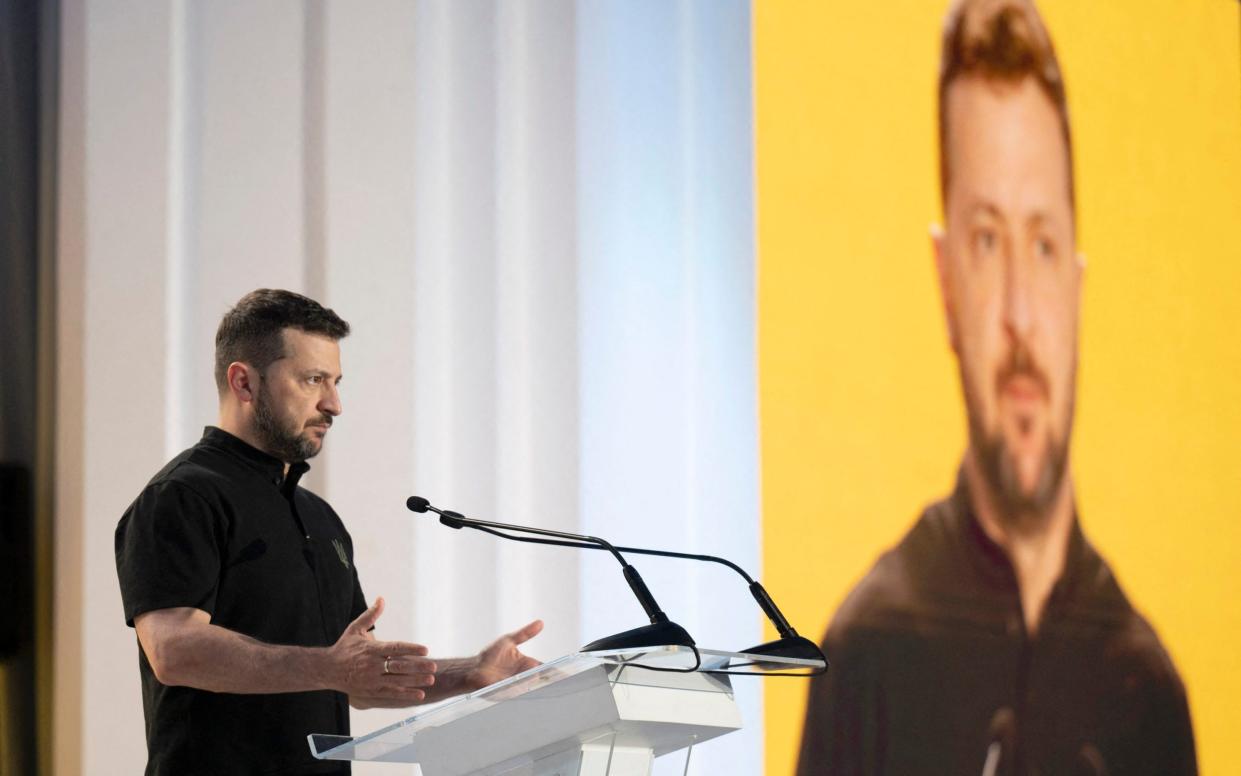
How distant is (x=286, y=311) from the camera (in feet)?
6.89

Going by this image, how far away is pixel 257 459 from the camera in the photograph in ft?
6.68

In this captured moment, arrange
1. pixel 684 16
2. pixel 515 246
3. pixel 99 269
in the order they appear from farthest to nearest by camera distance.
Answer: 1. pixel 684 16
2. pixel 515 246
3. pixel 99 269

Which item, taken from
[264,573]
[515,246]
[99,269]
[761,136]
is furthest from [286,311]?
[761,136]

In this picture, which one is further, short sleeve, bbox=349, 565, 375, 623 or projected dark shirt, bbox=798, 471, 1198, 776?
Result: projected dark shirt, bbox=798, 471, 1198, 776

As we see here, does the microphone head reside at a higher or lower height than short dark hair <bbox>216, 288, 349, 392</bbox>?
lower

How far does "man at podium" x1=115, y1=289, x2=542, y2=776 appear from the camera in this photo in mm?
1687

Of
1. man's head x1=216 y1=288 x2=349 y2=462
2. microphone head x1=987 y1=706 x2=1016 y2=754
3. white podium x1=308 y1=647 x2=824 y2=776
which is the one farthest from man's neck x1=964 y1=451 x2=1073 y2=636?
white podium x1=308 y1=647 x2=824 y2=776

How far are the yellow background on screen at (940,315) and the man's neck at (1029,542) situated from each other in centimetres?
8

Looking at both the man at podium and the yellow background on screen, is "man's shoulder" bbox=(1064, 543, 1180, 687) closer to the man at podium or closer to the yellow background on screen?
the yellow background on screen

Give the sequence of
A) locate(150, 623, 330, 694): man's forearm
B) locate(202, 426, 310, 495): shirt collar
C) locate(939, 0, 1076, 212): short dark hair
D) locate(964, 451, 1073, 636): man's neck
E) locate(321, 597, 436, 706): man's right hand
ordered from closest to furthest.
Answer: locate(321, 597, 436, 706): man's right hand
locate(150, 623, 330, 694): man's forearm
locate(202, 426, 310, 495): shirt collar
locate(964, 451, 1073, 636): man's neck
locate(939, 0, 1076, 212): short dark hair

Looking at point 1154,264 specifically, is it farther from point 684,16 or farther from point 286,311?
point 286,311

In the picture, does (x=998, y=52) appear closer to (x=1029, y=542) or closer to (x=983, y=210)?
(x=983, y=210)

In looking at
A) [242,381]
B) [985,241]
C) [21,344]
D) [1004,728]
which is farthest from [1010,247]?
[21,344]

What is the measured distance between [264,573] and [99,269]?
109 cm
